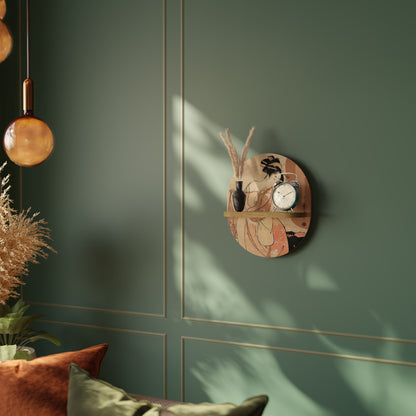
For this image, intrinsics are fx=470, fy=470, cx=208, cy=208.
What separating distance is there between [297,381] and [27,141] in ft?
6.45

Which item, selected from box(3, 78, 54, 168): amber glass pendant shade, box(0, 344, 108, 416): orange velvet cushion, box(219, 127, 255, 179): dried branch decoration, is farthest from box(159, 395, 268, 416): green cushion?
box(219, 127, 255, 179): dried branch decoration

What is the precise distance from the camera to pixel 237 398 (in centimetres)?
284

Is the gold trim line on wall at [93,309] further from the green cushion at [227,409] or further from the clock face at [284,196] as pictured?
the green cushion at [227,409]

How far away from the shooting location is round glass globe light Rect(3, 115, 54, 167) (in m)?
1.74

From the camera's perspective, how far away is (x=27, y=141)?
68.6 inches

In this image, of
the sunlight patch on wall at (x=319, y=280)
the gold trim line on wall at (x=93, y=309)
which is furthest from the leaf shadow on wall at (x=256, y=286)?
the gold trim line on wall at (x=93, y=309)

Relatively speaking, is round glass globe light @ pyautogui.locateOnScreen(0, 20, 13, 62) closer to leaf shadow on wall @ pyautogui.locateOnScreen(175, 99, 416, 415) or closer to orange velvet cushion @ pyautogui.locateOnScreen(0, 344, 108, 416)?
orange velvet cushion @ pyautogui.locateOnScreen(0, 344, 108, 416)

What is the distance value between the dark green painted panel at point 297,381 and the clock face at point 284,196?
0.86m

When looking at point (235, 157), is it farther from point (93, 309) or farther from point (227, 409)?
point (227, 409)

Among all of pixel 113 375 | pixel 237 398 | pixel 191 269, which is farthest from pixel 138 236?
pixel 237 398

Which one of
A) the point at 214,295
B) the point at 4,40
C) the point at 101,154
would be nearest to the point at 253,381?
the point at 214,295

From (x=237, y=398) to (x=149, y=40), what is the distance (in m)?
2.34

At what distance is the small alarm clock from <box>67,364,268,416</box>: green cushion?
4.01ft

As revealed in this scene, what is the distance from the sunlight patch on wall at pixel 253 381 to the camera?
2.70m
